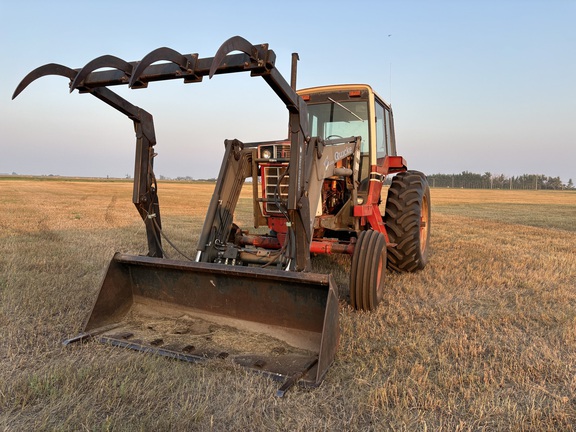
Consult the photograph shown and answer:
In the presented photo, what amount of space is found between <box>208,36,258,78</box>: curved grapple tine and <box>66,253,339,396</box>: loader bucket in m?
1.71

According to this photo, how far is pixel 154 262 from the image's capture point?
436 cm

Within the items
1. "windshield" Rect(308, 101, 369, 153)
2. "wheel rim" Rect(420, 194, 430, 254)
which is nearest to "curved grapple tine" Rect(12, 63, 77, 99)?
"windshield" Rect(308, 101, 369, 153)

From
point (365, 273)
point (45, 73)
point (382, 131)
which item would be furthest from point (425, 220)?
point (45, 73)

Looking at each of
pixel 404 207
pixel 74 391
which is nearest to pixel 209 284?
pixel 74 391

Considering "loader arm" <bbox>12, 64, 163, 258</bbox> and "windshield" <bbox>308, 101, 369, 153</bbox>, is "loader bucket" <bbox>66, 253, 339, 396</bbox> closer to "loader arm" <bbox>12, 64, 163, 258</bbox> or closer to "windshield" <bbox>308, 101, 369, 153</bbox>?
"loader arm" <bbox>12, 64, 163, 258</bbox>

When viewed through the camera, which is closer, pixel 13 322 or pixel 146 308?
pixel 13 322

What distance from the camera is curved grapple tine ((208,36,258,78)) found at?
114 inches

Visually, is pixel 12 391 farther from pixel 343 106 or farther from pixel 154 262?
pixel 343 106

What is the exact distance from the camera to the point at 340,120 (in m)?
6.40

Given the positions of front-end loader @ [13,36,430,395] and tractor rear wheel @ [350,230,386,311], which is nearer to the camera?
front-end loader @ [13,36,430,395]

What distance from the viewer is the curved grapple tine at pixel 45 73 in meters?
3.53

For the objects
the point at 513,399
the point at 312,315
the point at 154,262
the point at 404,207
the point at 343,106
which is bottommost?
the point at 513,399

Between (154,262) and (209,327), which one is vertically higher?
(154,262)

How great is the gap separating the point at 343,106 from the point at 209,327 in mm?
3634
